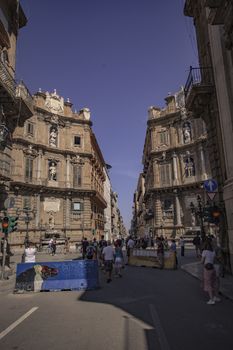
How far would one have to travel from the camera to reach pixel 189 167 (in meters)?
40.3

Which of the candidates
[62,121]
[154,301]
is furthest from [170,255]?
[62,121]

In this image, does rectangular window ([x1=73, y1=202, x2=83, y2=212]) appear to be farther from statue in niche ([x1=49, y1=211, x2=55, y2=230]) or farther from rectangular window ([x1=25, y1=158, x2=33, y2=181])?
rectangular window ([x1=25, y1=158, x2=33, y2=181])

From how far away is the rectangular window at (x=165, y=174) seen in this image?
42031 mm

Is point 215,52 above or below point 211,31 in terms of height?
below

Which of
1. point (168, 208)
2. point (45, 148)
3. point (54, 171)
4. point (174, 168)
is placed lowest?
point (168, 208)

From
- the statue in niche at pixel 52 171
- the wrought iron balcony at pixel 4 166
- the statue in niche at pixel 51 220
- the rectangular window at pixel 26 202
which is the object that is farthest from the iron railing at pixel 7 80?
the statue in niche at pixel 51 220

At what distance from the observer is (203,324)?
6004 millimetres

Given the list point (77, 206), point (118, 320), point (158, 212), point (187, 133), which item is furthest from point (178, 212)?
point (118, 320)

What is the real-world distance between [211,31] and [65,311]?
12959 mm

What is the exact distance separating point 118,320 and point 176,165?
119 feet

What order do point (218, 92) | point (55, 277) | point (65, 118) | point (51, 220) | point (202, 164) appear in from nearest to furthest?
point (55, 277)
point (218, 92)
point (202, 164)
point (51, 220)
point (65, 118)

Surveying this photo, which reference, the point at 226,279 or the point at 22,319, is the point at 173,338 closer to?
the point at 22,319

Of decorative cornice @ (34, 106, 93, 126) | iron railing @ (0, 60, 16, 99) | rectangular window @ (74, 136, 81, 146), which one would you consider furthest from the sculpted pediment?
iron railing @ (0, 60, 16, 99)

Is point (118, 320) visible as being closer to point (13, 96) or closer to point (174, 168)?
point (13, 96)
